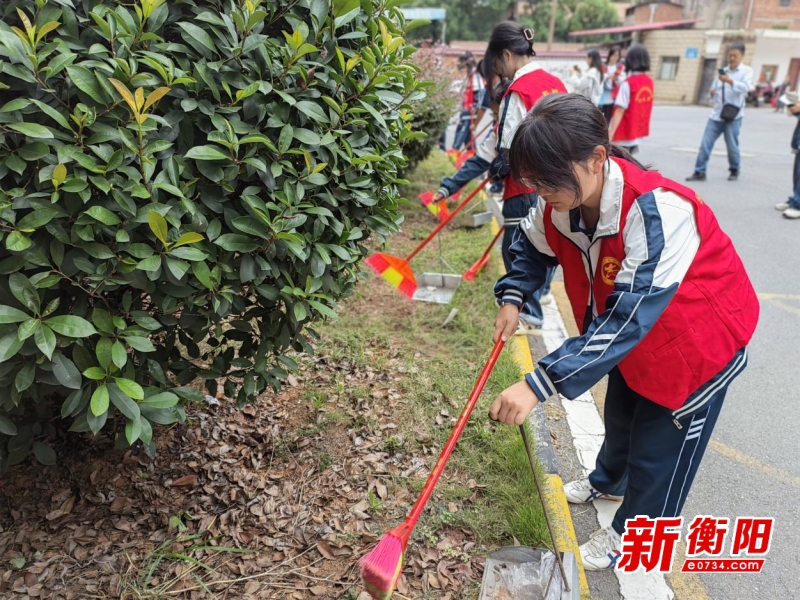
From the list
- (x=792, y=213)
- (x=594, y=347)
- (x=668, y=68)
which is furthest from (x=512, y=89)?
(x=668, y=68)

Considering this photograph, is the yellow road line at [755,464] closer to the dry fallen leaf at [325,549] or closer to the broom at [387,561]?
the broom at [387,561]

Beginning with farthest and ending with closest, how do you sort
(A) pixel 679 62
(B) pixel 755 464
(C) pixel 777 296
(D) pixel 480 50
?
1. (A) pixel 679 62
2. (D) pixel 480 50
3. (C) pixel 777 296
4. (B) pixel 755 464

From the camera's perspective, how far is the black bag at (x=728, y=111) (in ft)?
26.1

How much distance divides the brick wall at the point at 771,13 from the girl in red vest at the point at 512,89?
40820mm

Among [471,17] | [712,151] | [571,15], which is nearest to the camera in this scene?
[712,151]

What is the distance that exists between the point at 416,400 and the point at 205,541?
4.31 ft

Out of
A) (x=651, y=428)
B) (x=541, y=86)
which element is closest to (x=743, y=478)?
(x=651, y=428)

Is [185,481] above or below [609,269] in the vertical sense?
below

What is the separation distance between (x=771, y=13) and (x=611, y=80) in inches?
1433

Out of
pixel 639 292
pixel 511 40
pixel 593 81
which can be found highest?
pixel 511 40

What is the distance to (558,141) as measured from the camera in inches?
63.2

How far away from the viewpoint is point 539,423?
3.10 m

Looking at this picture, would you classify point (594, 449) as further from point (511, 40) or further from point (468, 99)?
point (468, 99)

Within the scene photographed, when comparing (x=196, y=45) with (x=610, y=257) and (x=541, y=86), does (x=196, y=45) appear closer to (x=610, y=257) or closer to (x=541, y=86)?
(x=610, y=257)
